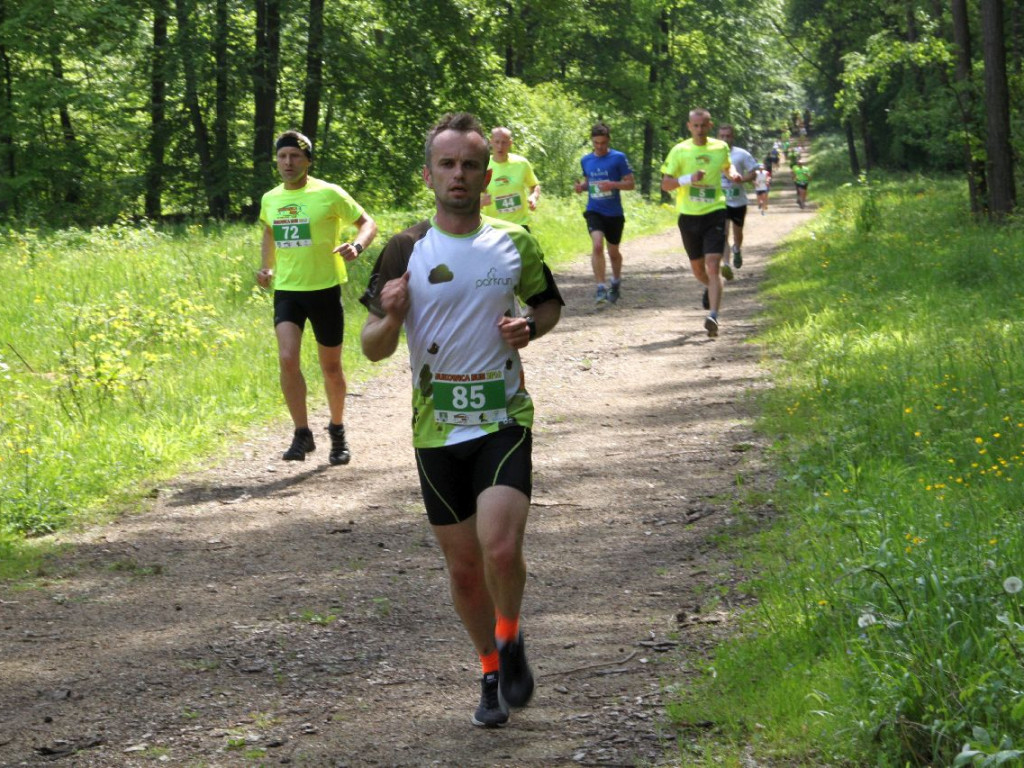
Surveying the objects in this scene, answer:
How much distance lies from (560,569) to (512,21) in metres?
20.8

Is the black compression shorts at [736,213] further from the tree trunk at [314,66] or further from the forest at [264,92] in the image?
the tree trunk at [314,66]

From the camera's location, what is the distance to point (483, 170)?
4398 mm

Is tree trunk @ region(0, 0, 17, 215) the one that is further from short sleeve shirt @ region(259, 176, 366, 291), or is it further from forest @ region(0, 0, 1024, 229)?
short sleeve shirt @ region(259, 176, 366, 291)

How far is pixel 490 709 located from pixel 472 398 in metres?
1.11

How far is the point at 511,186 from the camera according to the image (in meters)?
14.5

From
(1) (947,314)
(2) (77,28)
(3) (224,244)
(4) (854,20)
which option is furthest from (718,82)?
(1) (947,314)

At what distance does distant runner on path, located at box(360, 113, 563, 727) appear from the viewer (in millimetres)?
4320

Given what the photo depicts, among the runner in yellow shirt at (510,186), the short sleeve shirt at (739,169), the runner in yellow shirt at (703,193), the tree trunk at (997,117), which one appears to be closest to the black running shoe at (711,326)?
the runner in yellow shirt at (703,193)

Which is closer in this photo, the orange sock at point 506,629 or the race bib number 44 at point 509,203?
the orange sock at point 506,629

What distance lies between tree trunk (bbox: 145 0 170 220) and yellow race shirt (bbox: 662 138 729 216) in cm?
1483

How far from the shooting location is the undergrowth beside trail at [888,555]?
144 inches

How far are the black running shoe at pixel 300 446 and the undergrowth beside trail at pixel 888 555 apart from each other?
3277 millimetres

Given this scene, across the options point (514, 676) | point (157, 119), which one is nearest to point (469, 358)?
point (514, 676)

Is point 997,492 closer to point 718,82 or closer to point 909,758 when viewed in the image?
point 909,758
